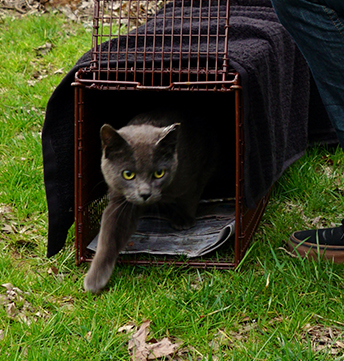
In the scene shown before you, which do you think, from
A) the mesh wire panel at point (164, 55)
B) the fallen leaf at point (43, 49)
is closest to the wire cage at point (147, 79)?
the mesh wire panel at point (164, 55)

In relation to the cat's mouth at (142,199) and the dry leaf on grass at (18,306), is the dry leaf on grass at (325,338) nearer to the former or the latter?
the cat's mouth at (142,199)

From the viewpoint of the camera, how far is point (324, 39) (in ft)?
5.42

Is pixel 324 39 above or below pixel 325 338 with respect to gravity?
above

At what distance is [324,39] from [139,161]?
84cm

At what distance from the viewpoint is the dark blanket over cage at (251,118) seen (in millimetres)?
1973

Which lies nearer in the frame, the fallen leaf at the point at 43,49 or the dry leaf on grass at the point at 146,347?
the dry leaf on grass at the point at 146,347

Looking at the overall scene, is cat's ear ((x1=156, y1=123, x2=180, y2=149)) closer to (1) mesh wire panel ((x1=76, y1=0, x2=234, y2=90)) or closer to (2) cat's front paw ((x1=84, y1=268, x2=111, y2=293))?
(1) mesh wire panel ((x1=76, y1=0, x2=234, y2=90))

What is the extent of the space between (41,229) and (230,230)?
0.93 meters

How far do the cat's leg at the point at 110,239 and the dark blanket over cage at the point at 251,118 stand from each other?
0.21 m

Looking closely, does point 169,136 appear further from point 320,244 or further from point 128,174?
point 320,244

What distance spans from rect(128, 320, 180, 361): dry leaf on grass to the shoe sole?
0.69m

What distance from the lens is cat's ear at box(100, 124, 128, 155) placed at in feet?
6.40

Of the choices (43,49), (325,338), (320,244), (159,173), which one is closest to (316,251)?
(320,244)

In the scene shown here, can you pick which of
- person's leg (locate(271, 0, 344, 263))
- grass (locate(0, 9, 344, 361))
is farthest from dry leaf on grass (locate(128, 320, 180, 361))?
person's leg (locate(271, 0, 344, 263))
